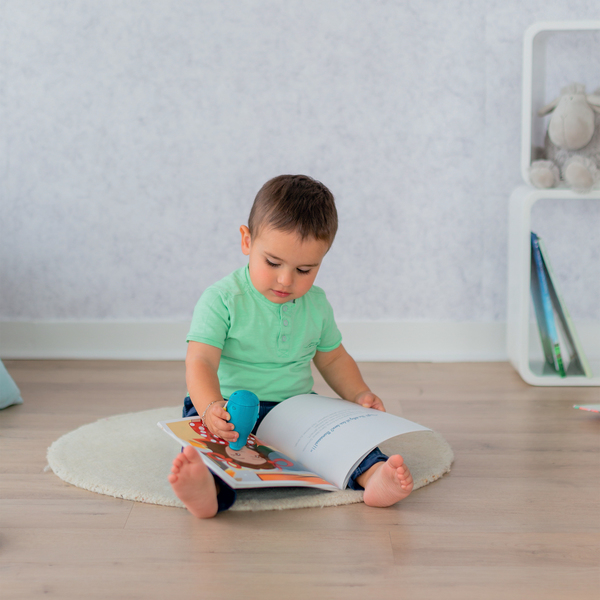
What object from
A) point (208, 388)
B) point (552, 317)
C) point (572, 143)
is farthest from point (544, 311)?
point (208, 388)

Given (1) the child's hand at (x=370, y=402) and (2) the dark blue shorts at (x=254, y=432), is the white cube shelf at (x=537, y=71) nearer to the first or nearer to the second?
(1) the child's hand at (x=370, y=402)

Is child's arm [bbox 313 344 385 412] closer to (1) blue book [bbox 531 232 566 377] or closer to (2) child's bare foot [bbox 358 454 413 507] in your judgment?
(2) child's bare foot [bbox 358 454 413 507]

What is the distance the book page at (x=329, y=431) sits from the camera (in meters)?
0.89

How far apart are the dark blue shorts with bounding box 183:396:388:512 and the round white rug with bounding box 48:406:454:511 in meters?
0.02

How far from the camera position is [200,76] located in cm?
164

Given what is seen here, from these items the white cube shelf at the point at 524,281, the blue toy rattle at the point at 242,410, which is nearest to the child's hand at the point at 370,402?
the blue toy rattle at the point at 242,410

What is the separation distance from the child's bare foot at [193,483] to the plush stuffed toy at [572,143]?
978 millimetres

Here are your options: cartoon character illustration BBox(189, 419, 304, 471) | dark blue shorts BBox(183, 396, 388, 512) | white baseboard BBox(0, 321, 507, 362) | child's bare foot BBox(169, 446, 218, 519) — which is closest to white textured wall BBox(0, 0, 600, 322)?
white baseboard BBox(0, 321, 507, 362)

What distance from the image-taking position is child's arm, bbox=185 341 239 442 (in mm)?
876

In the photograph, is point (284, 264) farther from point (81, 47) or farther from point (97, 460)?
point (81, 47)

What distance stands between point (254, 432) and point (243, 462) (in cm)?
16

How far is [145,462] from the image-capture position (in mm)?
999

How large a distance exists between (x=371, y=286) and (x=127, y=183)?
24.8 inches

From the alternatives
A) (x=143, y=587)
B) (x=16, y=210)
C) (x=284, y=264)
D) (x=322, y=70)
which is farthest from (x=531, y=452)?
(x=16, y=210)
